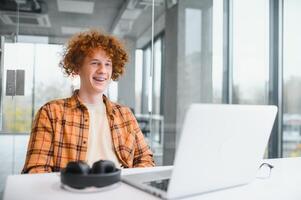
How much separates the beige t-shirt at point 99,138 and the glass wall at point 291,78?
7.18 ft

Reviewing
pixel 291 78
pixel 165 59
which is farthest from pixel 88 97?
pixel 165 59

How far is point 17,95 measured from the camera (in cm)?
345

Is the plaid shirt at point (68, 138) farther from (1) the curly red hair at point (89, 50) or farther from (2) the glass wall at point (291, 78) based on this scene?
(2) the glass wall at point (291, 78)

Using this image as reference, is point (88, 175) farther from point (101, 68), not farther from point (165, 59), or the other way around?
point (165, 59)

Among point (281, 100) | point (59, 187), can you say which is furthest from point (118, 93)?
point (59, 187)

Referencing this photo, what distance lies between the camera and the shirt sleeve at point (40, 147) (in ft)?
4.31

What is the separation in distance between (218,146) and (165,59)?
3299mm

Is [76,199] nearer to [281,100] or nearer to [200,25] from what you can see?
[281,100]

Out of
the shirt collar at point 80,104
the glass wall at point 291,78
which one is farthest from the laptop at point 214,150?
the glass wall at point 291,78

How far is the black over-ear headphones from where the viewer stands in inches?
33.6

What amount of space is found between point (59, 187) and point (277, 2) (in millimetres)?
2962

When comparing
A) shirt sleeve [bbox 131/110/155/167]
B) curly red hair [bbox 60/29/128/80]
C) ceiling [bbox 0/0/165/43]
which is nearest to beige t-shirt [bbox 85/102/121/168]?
shirt sleeve [bbox 131/110/155/167]

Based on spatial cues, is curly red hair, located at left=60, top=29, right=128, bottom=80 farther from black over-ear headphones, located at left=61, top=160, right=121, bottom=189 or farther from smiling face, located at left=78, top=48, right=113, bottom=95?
black over-ear headphones, located at left=61, top=160, right=121, bottom=189

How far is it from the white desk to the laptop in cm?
3
